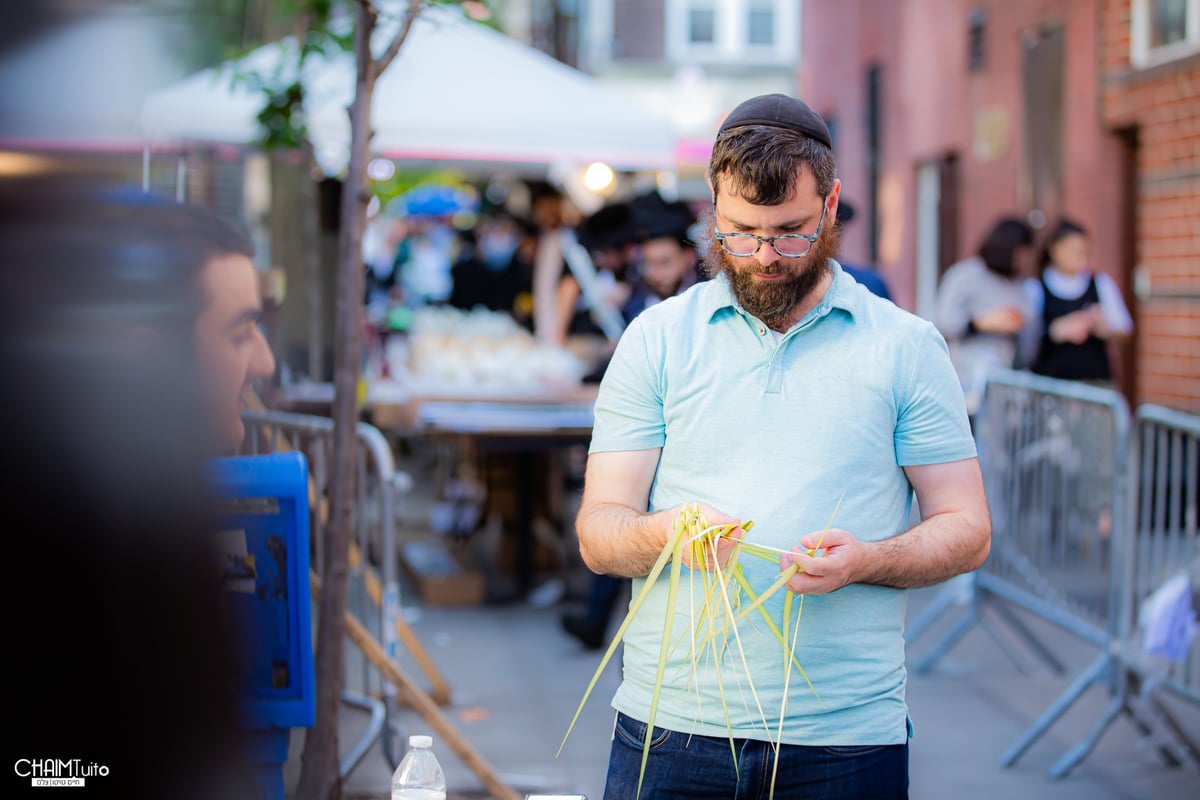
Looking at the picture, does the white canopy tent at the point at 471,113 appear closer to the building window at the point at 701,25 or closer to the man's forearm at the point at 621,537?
the man's forearm at the point at 621,537

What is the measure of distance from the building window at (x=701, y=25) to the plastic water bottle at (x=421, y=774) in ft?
121

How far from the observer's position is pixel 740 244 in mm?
2652

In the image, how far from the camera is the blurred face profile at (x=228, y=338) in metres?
1.58

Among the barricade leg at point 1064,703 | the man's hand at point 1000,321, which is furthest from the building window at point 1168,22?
the barricade leg at point 1064,703

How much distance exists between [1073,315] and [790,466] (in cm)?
743

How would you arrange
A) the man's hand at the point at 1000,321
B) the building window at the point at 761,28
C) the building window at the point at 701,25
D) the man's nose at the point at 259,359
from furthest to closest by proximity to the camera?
the building window at the point at 701,25
the building window at the point at 761,28
the man's hand at the point at 1000,321
the man's nose at the point at 259,359

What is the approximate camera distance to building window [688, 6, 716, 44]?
38.5m

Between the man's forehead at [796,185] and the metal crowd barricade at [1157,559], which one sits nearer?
the man's forehead at [796,185]

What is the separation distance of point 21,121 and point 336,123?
734cm

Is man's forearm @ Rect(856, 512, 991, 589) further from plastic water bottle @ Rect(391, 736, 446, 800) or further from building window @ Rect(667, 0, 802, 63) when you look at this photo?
building window @ Rect(667, 0, 802, 63)

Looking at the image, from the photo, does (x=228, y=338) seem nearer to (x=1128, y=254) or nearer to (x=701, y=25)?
(x=1128, y=254)

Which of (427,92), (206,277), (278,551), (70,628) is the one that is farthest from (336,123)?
(70,628)

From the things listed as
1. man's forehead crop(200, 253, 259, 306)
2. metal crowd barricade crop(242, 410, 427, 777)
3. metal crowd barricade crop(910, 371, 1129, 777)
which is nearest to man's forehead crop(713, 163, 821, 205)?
man's forehead crop(200, 253, 259, 306)

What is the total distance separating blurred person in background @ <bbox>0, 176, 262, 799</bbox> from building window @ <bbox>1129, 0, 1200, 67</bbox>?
32.6 feet
